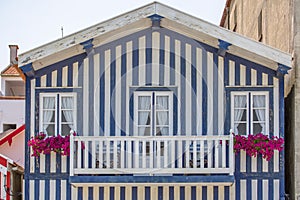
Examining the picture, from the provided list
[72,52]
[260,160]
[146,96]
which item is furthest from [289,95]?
[72,52]

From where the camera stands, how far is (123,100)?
56.0 feet

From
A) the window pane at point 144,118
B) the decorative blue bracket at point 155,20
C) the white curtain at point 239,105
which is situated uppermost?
the decorative blue bracket at point 155,20

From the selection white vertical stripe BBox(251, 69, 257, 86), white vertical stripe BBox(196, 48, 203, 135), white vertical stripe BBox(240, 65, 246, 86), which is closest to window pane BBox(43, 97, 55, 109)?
white vertical stripe BBox(196, 48, 203, 135)

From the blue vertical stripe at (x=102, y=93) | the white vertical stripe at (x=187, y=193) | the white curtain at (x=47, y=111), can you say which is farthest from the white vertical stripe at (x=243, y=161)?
the white curtain at (x=47, y=111)

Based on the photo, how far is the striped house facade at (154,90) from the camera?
1681 centimetres

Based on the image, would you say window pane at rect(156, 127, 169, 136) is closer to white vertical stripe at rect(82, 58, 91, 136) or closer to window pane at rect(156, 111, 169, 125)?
window pane at rect(156, 111, 169, 125)

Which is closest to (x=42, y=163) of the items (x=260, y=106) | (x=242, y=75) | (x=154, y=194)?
(x=154, y=194)

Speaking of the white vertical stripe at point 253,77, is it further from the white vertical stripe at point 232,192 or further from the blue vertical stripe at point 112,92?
the blue vertical stripe at point 112,92

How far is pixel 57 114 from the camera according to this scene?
17047mm

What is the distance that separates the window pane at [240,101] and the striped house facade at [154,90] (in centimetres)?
15

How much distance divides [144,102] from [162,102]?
42 centimetres

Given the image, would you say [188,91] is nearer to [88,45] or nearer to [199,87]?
[199,87]

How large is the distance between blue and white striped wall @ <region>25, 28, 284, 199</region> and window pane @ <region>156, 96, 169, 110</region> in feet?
0.74

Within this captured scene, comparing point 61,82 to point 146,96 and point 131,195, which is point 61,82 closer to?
point 146,96
